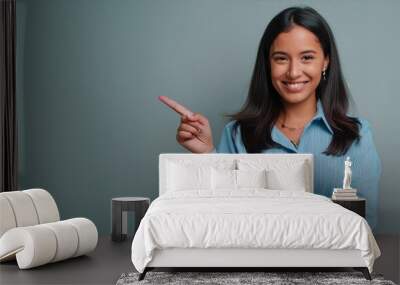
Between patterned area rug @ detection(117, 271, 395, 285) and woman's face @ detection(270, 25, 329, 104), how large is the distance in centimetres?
257

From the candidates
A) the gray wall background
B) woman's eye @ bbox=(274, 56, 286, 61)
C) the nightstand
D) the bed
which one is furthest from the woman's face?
the bed

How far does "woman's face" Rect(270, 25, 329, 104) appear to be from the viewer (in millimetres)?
7141

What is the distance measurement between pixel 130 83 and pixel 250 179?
1812 millimetres

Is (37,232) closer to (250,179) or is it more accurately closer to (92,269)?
(92,269)

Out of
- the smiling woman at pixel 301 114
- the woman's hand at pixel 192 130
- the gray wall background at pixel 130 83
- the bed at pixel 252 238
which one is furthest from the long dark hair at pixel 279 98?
the bed at pixel 252 238

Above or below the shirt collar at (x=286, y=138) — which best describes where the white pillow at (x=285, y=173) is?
below

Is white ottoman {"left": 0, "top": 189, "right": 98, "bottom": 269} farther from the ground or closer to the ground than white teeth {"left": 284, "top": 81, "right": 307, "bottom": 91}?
closer to the ground

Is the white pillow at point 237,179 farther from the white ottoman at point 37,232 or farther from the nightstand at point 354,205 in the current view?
the white ottoman at point 37,232

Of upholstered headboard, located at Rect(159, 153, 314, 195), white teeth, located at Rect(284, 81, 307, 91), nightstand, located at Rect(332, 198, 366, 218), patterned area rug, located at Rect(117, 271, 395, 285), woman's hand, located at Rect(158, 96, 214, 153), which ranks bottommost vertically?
patterned area rug, located at Rect(117, 271, 395, 285)

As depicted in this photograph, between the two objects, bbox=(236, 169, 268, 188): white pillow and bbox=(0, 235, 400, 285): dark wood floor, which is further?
bbox=(236, 169, 268, 188): white pillow

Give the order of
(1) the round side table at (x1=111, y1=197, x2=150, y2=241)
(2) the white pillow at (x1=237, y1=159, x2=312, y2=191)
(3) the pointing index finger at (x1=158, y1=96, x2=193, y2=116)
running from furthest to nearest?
(3) the pointing index finger at (x1=158, y1=96, x2=193, y2=116) < (1) the round side table at (x1=111, y1=197, x2=150, y2=241) < (2) the white pillow at (x1=237, y1=159, x2=312, y2=191)

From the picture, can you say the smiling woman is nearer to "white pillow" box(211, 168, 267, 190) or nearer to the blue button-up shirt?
the blue button-up shirt

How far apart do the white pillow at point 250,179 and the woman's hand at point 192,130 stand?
92 cm

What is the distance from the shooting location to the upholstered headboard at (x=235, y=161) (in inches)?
267
